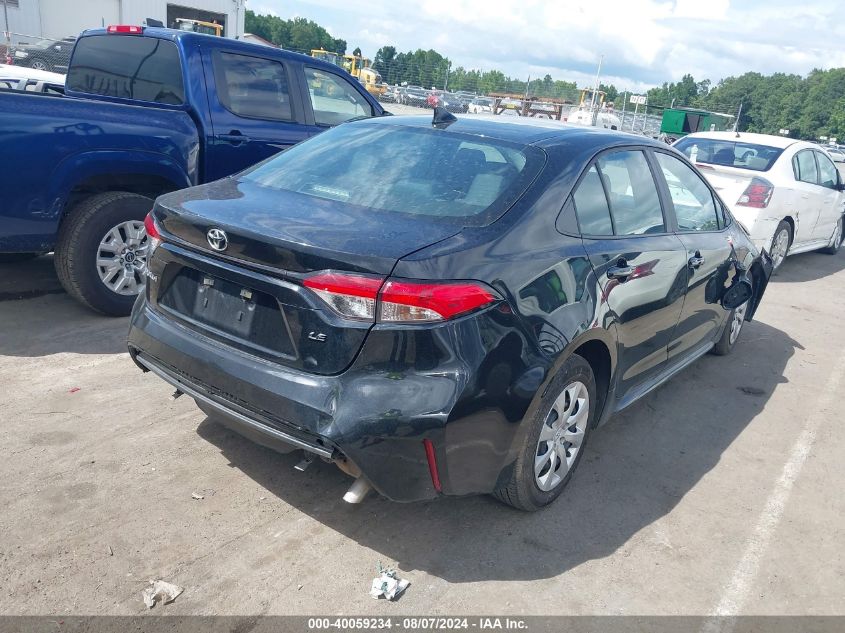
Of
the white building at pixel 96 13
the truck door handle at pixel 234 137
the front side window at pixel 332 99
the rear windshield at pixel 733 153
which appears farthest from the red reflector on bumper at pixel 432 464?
the white building at pixel 96 13

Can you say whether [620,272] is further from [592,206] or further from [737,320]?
[737,320]

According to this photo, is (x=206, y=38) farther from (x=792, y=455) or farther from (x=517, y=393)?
(x=792, y=455)

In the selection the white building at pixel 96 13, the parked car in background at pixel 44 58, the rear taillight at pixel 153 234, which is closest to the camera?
the rear taillight at pixel 153 234

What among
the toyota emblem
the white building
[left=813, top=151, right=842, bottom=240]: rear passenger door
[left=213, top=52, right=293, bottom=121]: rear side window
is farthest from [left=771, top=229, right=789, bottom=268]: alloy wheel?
the white building

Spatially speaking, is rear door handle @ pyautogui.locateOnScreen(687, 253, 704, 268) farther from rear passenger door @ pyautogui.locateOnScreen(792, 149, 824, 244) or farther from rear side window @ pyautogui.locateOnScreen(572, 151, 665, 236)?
rear passenger door @ pyautogui.locateOnScreen(792, 149, 824, 244)

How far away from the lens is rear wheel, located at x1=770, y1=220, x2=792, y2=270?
8.86 metres

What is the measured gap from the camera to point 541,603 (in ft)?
9.07

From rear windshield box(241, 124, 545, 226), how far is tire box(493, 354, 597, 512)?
80 cm

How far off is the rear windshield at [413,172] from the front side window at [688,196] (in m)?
1.32

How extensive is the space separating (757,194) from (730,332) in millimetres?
3335

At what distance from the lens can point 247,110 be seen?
5.89m

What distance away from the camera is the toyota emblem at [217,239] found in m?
2.79

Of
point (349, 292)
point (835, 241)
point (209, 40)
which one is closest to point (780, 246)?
point (835, 241)

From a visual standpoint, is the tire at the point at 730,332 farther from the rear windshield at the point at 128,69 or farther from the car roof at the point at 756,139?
the rear windshield at the point at 128,69
